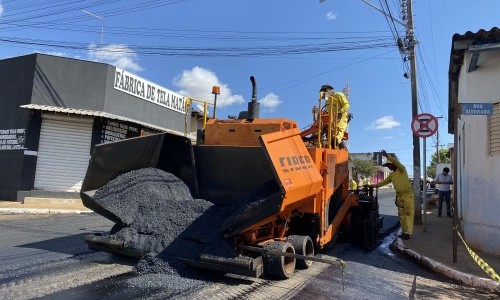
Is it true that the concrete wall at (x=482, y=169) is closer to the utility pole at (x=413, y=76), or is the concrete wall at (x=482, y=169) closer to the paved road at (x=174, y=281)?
the paved road at (x=174, y=281)

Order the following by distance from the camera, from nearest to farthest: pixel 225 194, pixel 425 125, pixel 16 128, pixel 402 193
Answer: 1. pixel 225 194
2. pixel 402 193
3. pixel 425 125
4. pixel 16 128

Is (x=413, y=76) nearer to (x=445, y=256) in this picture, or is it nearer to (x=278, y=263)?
(x=445, y=256)

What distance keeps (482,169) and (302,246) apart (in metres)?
4.50

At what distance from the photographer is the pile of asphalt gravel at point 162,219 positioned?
5.08 meters

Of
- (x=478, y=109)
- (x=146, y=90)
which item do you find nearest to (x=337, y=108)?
(x=478, y=109)

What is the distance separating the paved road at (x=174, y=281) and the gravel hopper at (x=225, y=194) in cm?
24

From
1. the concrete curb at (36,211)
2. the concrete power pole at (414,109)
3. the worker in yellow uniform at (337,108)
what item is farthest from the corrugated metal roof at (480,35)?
the concrete curb at (36,211)

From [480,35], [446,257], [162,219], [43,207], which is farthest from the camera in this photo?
[43,207]

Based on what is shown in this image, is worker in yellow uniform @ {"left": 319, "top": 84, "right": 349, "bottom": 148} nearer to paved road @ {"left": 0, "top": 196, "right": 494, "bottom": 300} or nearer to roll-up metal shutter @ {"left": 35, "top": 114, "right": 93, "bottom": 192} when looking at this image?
paved road @ {"left": 0, "top": 196, "right": 494, "bottom": 300}

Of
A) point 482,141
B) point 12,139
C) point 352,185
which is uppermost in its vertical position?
point 12,139

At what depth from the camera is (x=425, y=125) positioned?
975cm

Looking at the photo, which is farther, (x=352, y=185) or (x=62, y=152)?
(x=62, y=152)

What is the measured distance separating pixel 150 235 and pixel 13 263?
1.88 metres

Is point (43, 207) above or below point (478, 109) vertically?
below
